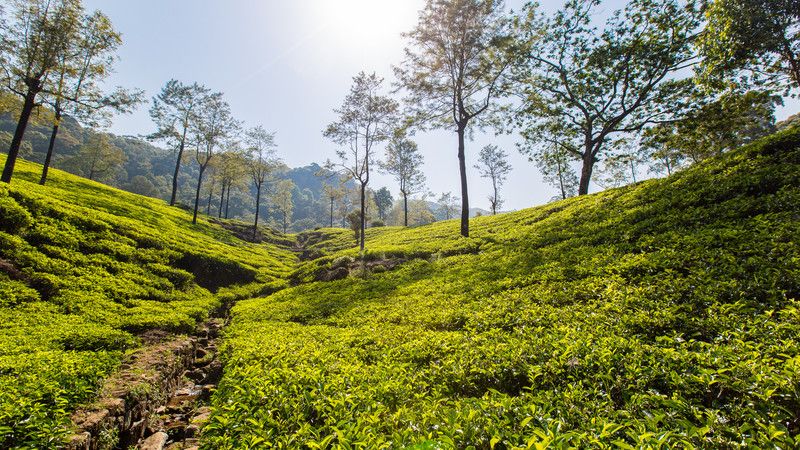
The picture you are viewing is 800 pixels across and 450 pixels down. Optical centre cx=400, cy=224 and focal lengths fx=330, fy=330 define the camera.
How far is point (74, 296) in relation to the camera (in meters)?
13.0

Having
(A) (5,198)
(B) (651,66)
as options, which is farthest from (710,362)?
(B) (651,66)

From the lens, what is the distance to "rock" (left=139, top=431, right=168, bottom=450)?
6.44 metres

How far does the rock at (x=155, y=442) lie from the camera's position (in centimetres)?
644

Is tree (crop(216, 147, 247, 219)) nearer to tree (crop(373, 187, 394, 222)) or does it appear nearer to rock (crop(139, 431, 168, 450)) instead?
rock (crop(139, 431, 168, 450))

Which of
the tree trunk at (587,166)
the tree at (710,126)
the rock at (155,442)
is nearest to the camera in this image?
the rock at (155,442)

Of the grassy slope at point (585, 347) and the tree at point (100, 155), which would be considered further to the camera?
the tree at point (100, 155)

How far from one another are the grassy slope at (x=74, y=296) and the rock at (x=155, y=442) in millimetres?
1451

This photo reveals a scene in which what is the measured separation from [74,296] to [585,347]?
17678mm

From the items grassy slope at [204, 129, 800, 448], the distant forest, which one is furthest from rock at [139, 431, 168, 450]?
the distant forest

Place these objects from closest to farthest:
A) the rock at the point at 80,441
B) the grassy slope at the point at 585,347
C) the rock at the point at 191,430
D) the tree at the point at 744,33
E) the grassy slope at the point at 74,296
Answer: the grassy slope at the point at 585,347, the rock at the point at 80,441, the grassy slope at the point at 74,296, the rock at the point at 191,430, the tree at the point at 744,33

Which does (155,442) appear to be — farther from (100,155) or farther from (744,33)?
(100,155)

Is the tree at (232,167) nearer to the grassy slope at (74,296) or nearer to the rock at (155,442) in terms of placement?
the grassy slope at (74,296)

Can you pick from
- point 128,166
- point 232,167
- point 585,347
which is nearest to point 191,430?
point 585,347

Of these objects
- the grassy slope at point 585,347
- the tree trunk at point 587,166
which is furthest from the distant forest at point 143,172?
the grassy slope at point 585,347
